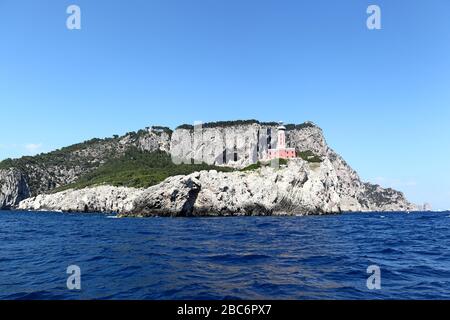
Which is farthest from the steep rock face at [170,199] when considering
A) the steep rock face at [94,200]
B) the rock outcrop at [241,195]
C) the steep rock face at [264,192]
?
the steep rock face at [94,200]

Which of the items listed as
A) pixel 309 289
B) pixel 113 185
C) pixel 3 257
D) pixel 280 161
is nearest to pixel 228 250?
pixel 309 289

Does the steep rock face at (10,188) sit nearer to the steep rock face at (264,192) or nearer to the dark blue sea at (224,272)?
the steep rock face at (264,192)

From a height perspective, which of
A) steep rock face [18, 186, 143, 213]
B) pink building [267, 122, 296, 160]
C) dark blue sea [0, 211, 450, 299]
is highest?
pink building [267, 122, 296, 160]

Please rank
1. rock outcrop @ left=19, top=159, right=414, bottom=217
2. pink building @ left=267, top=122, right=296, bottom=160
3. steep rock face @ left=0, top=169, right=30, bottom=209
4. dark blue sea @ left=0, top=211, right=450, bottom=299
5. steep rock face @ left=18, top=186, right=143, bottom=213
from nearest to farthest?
dark blue sea @ left=0, top=211, right=450, bottom=299
rock outcrop @ left=19, top=159, right=414, bottom=217
steep rock face @ left=18, top=186, right=143, bottom=213
pink building @ left=267, top=122, right=296, bottom=160
steep rock face @ left=0, top=169, right=30, bottom=209

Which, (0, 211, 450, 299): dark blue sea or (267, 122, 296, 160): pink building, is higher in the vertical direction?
(267, 122, 296, 160): pink building

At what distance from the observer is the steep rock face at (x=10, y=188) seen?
188375 millimetres

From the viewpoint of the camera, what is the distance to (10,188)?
190m

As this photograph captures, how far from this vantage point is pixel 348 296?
45.8 feet

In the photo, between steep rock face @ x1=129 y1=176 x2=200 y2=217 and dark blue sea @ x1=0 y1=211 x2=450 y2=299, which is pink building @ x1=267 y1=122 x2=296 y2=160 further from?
dark blue sea @ x1=0 y1=211 x2=450 y2=299

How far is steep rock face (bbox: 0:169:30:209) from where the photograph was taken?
188375mm

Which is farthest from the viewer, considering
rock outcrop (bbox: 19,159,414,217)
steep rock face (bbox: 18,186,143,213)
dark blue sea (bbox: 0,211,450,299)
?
steep rock face (bbox: 18,186,143,213)

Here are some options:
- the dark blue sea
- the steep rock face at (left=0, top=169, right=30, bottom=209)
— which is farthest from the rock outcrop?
the steep rock face at (left=0, top=169, right=30, bottom=209)

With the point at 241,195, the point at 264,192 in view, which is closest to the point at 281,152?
the point at 264,192
